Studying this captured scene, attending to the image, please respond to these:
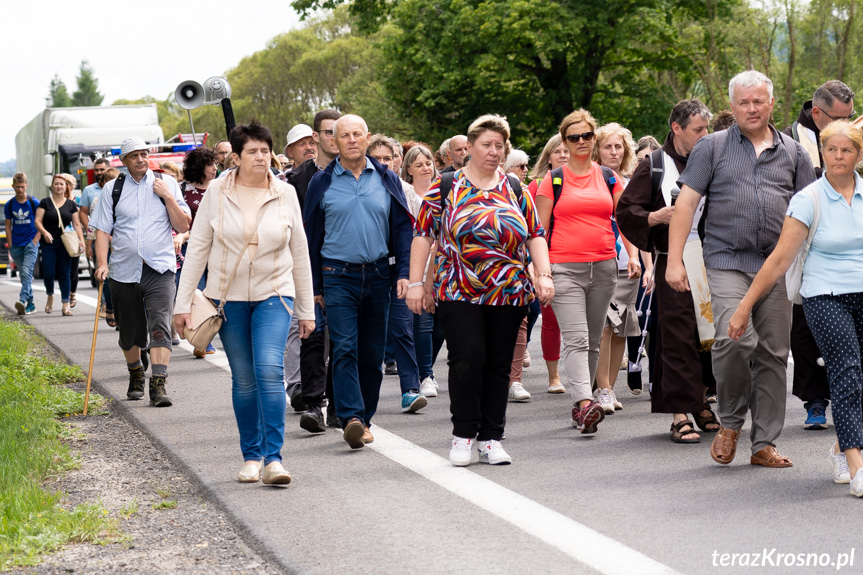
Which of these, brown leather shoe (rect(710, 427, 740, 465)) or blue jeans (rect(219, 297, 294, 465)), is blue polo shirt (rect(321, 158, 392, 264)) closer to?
blue jeans (rect(219, 297, 294, 465))

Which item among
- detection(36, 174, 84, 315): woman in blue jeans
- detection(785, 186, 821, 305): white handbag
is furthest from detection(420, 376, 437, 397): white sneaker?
detection(36, 174, 84, 315): woman in blue jeans

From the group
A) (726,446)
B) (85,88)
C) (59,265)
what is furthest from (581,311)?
(85,88)

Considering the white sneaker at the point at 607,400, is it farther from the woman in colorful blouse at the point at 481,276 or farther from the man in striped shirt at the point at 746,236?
the man in striped shirt at the point at 746,236

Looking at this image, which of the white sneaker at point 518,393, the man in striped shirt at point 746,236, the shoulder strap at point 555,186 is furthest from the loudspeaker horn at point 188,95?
the man in striped shirt at point 746,236

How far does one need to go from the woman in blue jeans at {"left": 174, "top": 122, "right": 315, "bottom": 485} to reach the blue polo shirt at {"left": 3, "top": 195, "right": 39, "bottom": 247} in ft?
42.3

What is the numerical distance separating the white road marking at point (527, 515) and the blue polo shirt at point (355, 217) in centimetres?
117

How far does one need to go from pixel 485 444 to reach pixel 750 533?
1.96 meters

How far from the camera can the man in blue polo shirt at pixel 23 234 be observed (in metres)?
18.3

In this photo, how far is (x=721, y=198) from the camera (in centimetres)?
634

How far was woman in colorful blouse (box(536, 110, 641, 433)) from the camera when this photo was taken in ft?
25.7

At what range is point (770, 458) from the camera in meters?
6.34

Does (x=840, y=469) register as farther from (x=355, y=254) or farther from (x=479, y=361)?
(x=355, y=254)

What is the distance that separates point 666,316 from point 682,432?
2.30ft

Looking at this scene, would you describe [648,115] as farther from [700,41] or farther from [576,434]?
[576,434]
